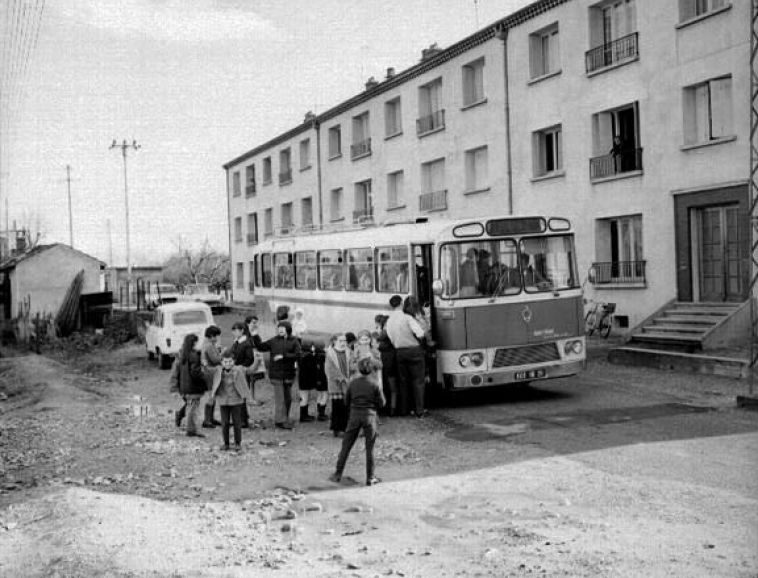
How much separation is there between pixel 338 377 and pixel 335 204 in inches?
1145

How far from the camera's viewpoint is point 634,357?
18.2 meters

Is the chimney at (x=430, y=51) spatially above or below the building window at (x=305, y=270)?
above

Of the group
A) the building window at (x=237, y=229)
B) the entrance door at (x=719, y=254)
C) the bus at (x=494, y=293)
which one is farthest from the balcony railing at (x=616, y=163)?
the building window at (x=237, y=229)

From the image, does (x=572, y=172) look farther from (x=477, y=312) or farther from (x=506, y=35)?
(x=477, y=312)

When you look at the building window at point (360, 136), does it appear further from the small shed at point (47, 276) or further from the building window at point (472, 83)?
the small shed at point (47, 276)

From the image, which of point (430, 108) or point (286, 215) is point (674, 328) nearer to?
point (430, 108)

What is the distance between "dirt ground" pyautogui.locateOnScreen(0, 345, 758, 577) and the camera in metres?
6.61

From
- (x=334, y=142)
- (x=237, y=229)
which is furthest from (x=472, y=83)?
(x=237, y=229)

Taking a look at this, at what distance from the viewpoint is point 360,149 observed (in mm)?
37375

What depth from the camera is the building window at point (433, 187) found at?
30953mm

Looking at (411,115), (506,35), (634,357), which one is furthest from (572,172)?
(411,115)

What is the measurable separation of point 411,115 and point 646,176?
13.0m

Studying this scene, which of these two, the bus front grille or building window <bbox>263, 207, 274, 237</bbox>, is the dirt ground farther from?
building window <bbox>263, 207, 274, 237</bbox>

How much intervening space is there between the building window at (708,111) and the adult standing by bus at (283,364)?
11996 mm
